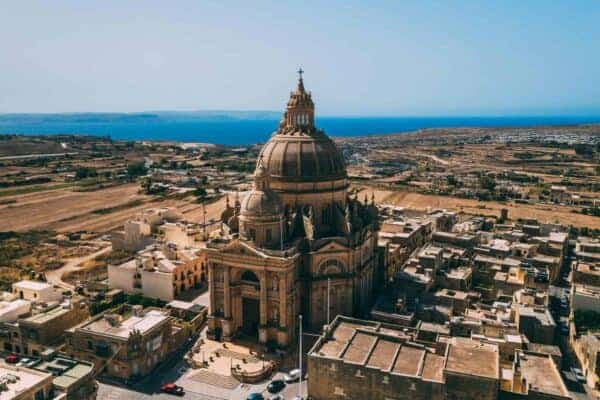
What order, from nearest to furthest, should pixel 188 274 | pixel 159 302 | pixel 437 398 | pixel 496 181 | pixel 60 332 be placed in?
pixel 437 398, pixel 60 332, pixel 159 302, pixel 188 274, pixel 496 181

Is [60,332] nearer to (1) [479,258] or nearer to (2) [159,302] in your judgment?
(2) [159,302]

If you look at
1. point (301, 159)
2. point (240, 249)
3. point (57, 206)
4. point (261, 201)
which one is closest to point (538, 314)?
point (301, 159)

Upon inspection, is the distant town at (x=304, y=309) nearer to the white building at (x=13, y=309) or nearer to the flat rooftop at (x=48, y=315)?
the white building at (x=13, y=309)

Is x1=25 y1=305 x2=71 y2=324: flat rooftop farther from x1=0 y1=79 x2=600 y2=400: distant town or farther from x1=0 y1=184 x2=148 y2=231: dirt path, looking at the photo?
x1=0 y1=184 x2=148 y2=231: dirt path

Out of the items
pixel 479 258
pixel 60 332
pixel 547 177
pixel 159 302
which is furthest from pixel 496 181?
pixel 60 332

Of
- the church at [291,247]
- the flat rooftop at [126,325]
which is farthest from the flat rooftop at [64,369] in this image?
the church at [291,247]

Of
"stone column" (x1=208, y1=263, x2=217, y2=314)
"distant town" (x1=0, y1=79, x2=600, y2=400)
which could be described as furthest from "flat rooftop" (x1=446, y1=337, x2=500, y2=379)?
"stone column" (x1=208, y1=263, x2=217, y2=314)
